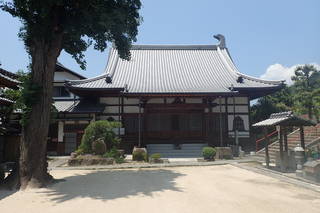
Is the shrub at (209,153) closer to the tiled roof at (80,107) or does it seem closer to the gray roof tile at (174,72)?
the gray roof tile at (174,72)

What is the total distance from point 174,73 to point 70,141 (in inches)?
409

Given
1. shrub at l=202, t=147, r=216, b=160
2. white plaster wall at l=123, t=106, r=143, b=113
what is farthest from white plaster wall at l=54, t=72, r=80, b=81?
shrub at l=202, t=147, r=216, b=160

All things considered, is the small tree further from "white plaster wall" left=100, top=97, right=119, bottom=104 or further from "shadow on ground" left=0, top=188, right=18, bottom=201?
"shadow on ground" left=0, top=188, right=18, bottom=201

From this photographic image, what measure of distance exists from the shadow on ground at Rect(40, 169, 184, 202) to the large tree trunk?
0.78 meters

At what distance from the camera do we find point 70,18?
8086mm

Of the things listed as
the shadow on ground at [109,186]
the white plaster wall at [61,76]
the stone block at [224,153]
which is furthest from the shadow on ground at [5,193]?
the white plaster wall at [61,76]

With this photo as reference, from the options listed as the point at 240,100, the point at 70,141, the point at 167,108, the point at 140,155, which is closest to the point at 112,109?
the point at 70,141

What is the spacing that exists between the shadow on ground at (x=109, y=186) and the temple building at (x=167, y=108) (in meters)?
7.58

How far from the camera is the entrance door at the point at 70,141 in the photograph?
17109mm

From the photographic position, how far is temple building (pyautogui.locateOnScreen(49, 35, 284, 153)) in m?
16.2

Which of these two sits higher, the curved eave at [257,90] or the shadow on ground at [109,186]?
the curved eave at [257,90]

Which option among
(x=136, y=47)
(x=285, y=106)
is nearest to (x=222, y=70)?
(x=285, y=106)

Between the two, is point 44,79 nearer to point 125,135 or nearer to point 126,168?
point 126,168

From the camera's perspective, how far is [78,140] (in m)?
16.8
